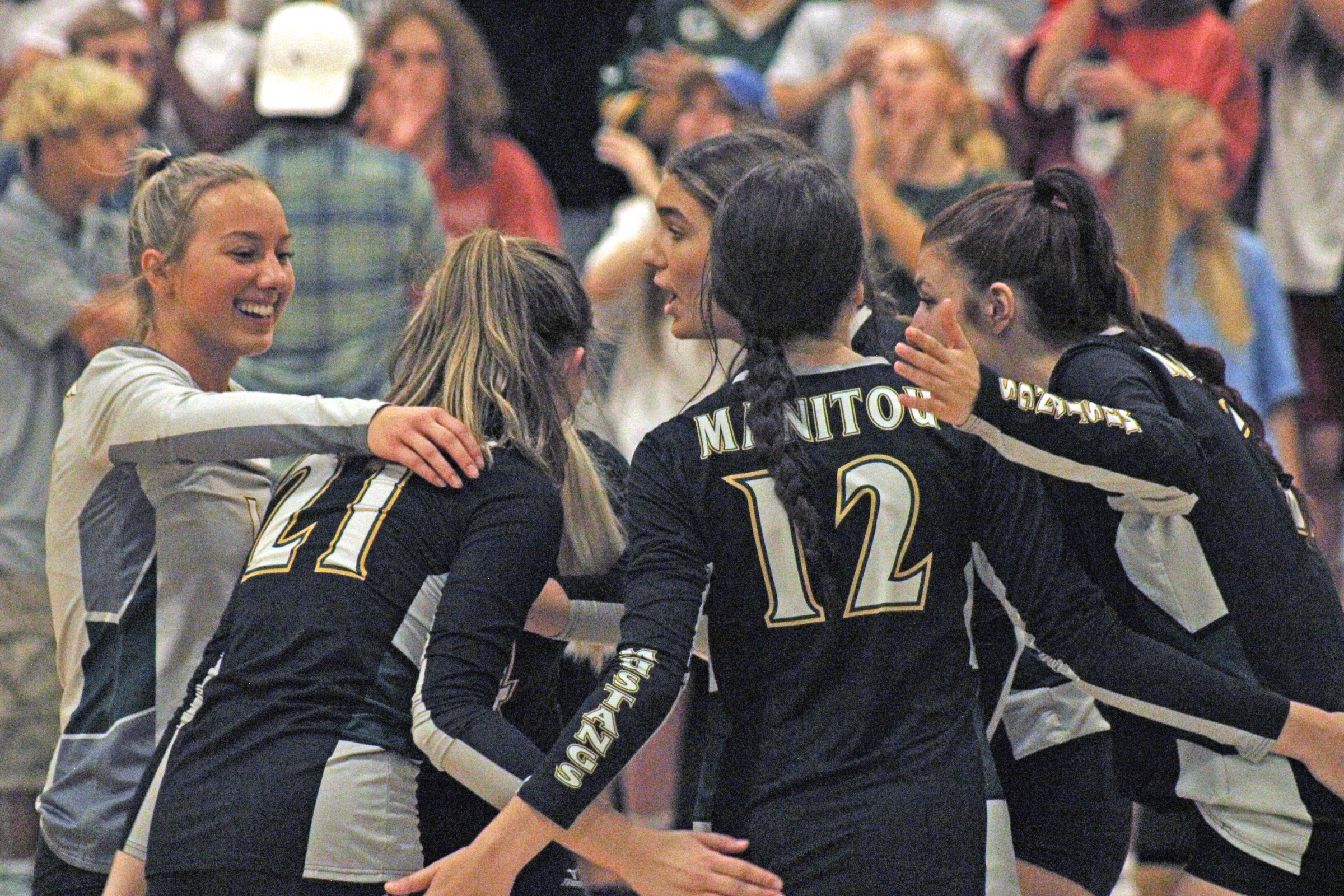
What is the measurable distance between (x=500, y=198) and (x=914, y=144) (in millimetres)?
1530

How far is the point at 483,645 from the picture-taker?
2.30m

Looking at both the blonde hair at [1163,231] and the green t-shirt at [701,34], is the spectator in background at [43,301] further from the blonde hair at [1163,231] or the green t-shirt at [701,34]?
the blonde hair at [1163,231]

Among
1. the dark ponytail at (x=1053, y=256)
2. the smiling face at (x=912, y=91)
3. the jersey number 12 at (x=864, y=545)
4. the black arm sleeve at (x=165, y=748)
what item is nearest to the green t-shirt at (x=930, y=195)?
the smiling face at (x=912, y=91)

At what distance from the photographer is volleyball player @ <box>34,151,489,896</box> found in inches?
105

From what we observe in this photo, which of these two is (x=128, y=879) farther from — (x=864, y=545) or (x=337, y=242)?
(x=337, y=242)

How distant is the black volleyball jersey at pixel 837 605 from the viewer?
2.25m

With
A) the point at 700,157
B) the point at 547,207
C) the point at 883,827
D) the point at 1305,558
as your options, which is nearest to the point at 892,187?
the point at 547,207

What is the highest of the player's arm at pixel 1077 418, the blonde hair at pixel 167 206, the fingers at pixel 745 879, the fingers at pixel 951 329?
the blonde hair at pixel 167 206

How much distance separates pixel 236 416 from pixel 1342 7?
185 inches

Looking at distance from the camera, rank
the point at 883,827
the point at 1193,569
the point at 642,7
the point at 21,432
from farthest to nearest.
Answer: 1. the point at 642,7
2. the point at 21,432
3. the point at 1193,569
4. the point at 883,827

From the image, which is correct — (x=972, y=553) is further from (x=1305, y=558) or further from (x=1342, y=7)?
(x=1342, y=7)

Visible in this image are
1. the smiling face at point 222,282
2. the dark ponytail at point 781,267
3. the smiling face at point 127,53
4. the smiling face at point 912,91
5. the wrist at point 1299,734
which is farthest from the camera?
the smiling face at point 127,53

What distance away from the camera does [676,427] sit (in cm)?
238

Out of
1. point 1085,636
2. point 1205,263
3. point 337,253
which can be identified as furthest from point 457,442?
point 1205,263
